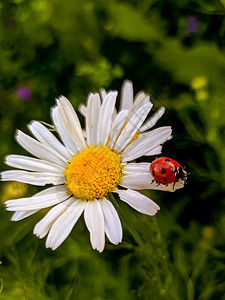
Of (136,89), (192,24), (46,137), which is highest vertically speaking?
(46,137)

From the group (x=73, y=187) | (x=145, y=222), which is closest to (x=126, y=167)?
(x=73, y=187)

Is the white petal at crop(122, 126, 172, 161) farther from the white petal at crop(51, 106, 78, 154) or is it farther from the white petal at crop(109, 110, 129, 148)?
the white petal at crop(51, 106, 78, 154)

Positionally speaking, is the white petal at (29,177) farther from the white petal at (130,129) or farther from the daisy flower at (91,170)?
the white petal at (130,129)

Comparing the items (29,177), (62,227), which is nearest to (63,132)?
(29,177)

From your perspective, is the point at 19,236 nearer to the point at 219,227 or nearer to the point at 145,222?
the point at 145,222

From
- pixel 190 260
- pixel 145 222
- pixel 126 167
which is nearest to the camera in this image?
pixel 126 167

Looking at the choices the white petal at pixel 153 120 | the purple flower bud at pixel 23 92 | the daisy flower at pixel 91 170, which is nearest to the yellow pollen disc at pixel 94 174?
the daisy flower at pixel 91 170

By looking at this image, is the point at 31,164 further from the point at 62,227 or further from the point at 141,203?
the point at 141,203
